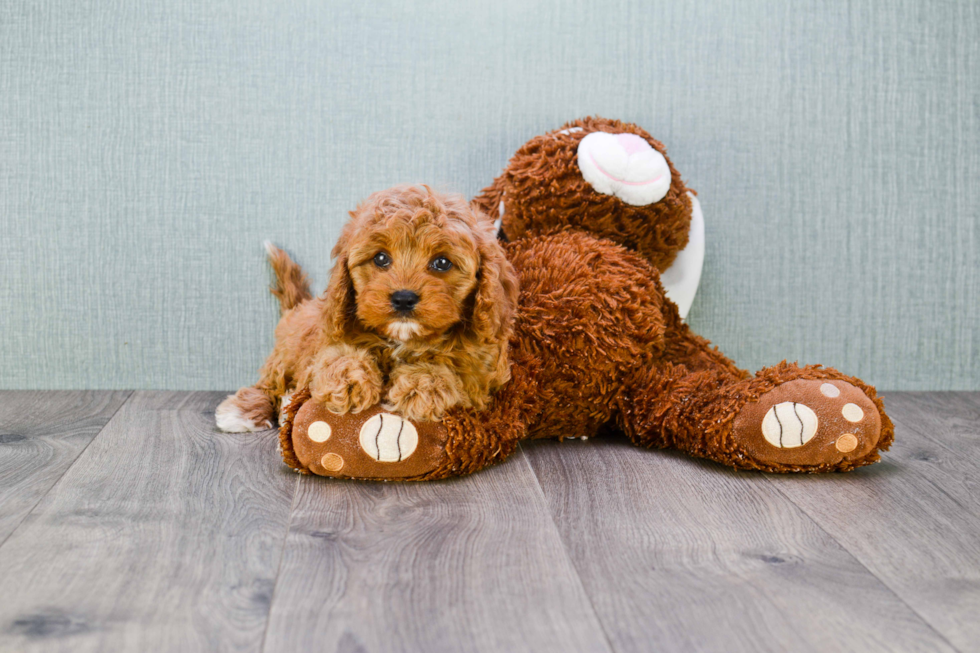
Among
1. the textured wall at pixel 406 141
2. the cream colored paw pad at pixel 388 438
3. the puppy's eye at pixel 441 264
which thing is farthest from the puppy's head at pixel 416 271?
the textured wall at pixel 406 141

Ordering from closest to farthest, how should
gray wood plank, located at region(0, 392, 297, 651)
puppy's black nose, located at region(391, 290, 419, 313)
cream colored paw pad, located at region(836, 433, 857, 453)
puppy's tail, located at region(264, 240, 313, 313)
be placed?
gray wood plank, located at region(0, 392, 297, 651) → puppy's black nose, located at region(391, 290, 419, 313) → cream colored paw pad, located at region(836, 433, 857, 453) → puppy's tail, located at region(264, 240, 313, 313)

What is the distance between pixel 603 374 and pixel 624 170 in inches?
15.2

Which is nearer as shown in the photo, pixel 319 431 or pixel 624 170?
pixel 319 431

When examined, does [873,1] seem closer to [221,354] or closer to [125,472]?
[221,354]

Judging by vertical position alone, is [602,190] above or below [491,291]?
above

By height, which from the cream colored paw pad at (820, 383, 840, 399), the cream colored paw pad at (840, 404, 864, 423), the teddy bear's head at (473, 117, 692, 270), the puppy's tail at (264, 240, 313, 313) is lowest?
the cream colored paw pad at (840, 404, 864, 423)

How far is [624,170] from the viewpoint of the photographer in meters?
1.45

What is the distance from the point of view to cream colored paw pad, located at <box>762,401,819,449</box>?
4.02 feet

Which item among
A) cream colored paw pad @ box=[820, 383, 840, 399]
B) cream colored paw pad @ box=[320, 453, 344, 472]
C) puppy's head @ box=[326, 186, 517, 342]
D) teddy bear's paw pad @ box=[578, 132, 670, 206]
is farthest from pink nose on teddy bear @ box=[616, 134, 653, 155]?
cream colored paw pad @ box=[320, 453, 344, 472]

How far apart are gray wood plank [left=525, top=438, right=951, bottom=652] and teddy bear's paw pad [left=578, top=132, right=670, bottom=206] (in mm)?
512

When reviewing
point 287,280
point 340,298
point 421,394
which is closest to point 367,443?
point 421,394

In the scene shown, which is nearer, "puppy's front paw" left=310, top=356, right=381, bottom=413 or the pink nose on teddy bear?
"puppy's front paw" left=310, top=356, right=381, bottom=413

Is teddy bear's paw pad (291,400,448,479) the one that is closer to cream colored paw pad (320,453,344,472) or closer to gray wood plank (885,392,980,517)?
cream colored paw pad (320,453,344,472)

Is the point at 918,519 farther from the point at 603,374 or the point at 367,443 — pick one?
the point at 367,443
